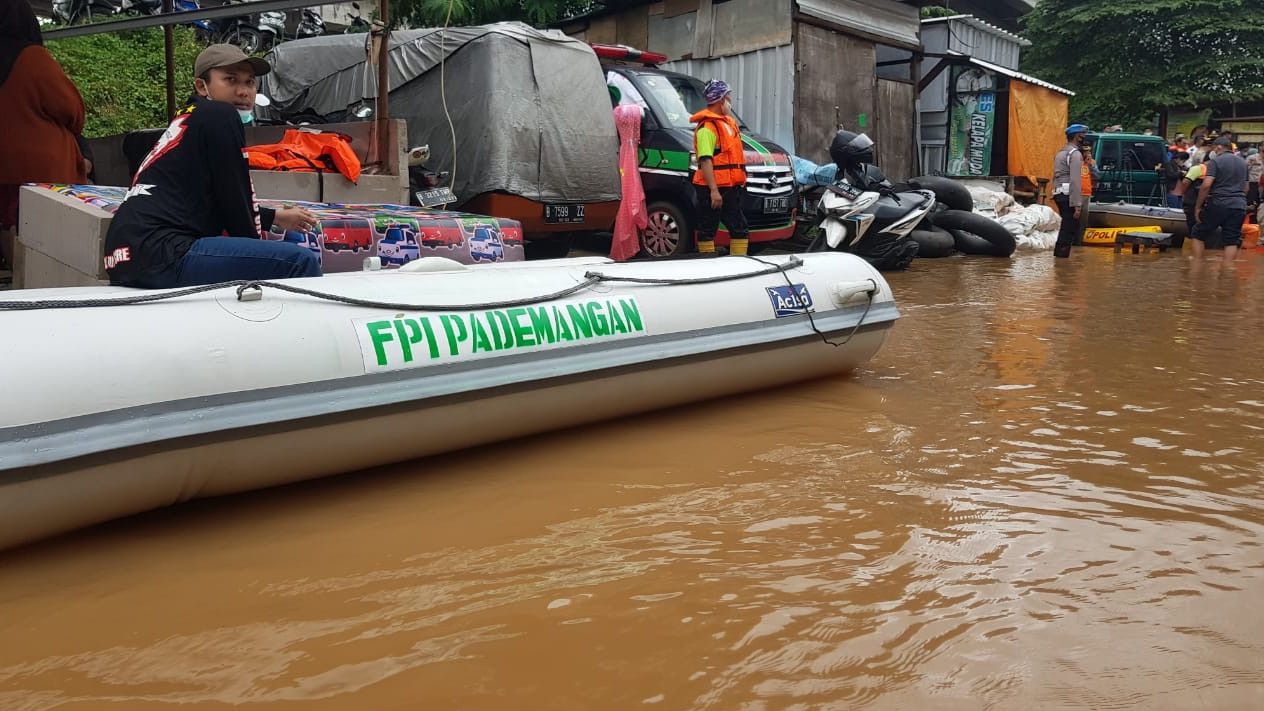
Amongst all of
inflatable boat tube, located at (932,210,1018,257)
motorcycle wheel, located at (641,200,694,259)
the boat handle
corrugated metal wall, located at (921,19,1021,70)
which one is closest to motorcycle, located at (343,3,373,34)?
motorcycle wheel, located at (641,200,694,259)

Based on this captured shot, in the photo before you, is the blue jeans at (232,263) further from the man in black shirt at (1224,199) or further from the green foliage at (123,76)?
the man in black shirt at (1224,199)

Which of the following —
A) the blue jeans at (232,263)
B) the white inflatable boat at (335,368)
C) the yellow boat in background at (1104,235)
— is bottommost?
the white inflatable boat at (335,368)

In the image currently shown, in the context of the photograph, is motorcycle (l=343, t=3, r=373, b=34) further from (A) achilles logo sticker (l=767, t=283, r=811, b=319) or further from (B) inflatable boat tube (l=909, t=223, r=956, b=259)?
(A) achilles logo sticker (l=767, t=283, r=811, b=319)

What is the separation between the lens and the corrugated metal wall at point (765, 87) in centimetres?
1270

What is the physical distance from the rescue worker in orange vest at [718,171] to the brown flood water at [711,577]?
383 centimetres

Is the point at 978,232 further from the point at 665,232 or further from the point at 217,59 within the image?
the point at 217,59

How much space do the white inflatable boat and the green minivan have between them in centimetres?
1323

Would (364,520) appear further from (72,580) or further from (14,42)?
(14,42)

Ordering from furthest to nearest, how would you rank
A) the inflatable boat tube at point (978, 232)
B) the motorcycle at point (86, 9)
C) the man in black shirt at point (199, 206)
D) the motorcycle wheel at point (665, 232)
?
the inflatable boat tube at point (978, 232)
the motorcycle at point (86, 9)
the motorcycle wheel at point (665, 232)
the man in black shirt at point (199, 206)

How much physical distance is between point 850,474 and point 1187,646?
4.21 ft

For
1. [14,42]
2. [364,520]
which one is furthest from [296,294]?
[14,42]

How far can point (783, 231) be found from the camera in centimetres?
936

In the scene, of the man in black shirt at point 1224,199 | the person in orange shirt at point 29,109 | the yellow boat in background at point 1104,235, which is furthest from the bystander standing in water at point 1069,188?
the person in orange shirt at point 29,109

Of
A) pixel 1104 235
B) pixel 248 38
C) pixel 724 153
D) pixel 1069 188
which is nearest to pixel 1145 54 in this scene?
pixel 1104 235
